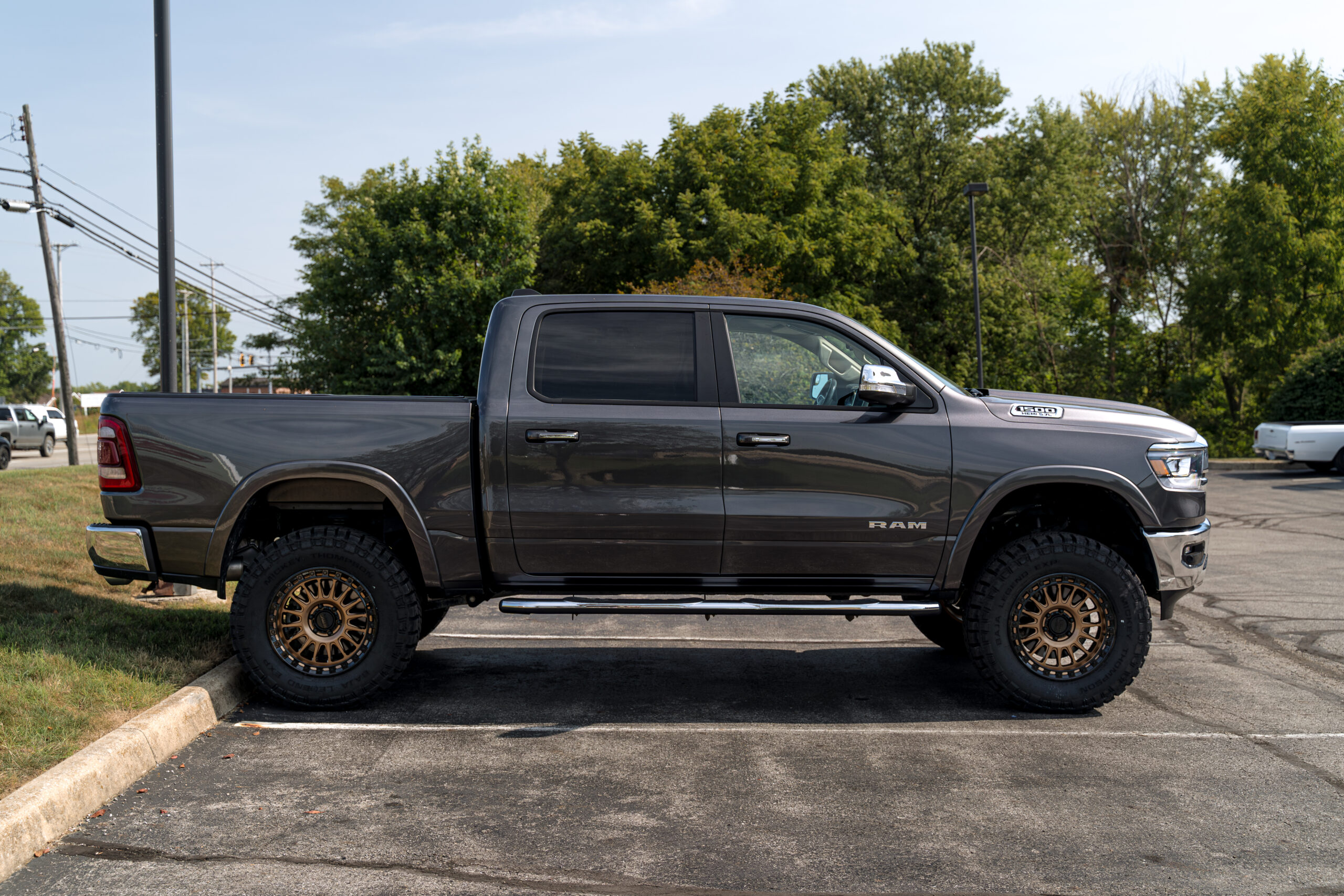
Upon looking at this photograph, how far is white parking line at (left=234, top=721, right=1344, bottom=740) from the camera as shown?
17.4 feet

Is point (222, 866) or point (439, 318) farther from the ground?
point (439, 318)

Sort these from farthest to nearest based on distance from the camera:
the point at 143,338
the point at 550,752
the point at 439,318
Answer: the point at 143,338
the point at 439,318
the point at 550,752

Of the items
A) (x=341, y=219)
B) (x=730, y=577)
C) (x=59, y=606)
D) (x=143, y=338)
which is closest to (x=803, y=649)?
(x=730, y=577)

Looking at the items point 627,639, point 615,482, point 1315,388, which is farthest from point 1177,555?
point 1315,388

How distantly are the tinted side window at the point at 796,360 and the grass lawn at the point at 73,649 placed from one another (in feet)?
11.5

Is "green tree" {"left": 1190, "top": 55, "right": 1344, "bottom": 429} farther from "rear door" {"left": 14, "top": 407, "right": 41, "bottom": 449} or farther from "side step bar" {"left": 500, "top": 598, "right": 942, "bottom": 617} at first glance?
"rear door" {"left": 14, "top": 407, "right": 41, "bottom": 449}

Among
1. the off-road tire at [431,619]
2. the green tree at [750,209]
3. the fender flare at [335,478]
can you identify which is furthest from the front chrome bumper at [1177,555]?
the green tree at [750,209]

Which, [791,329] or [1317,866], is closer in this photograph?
[1317,866]

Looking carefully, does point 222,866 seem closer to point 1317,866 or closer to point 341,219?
point 1317,866

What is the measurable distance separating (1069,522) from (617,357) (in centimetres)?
281

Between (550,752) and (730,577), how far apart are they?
1349mm

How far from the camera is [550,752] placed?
502 centimetres

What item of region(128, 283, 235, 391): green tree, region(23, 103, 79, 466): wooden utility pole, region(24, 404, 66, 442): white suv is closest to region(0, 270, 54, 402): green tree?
region(128, 283, 235, 391): green tree

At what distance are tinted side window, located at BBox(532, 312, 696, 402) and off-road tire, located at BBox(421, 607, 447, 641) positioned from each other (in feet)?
5.78
